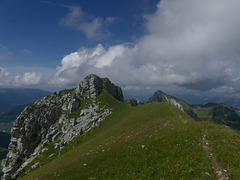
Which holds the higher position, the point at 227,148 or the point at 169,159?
the point at 227,148

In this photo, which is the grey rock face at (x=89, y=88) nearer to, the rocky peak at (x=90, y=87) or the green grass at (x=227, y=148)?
the rocky peak at (x=90, y=87)

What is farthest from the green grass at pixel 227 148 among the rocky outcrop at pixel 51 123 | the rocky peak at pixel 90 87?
the rocky peak at pixel 90 87

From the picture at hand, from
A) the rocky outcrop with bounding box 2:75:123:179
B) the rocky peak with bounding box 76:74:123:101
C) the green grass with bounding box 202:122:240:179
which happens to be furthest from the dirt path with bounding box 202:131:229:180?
the rocky peak with bounding box 76:74:123:101

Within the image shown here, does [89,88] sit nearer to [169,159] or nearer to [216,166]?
[169,159]

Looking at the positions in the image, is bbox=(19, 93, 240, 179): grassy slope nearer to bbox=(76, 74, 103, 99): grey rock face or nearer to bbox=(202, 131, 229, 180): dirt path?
bbox=(202, 131, 229, 180): dirt path

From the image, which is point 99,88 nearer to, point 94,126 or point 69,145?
point 94,126

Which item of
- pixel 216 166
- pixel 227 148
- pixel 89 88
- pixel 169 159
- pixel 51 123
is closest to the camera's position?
pixel 216 166

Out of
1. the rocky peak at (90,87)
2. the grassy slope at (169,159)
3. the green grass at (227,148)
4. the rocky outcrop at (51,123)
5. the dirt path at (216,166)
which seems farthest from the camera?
the rocky peak at (90,87)

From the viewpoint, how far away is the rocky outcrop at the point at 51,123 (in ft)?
232

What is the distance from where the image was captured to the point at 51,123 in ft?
287

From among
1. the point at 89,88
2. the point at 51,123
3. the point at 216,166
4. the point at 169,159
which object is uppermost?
the point at 89,88

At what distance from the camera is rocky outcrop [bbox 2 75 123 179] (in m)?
70.6

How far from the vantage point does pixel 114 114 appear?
7112 cm

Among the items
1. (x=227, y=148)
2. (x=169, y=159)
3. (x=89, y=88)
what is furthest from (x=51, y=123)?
(x=227, y=148)
